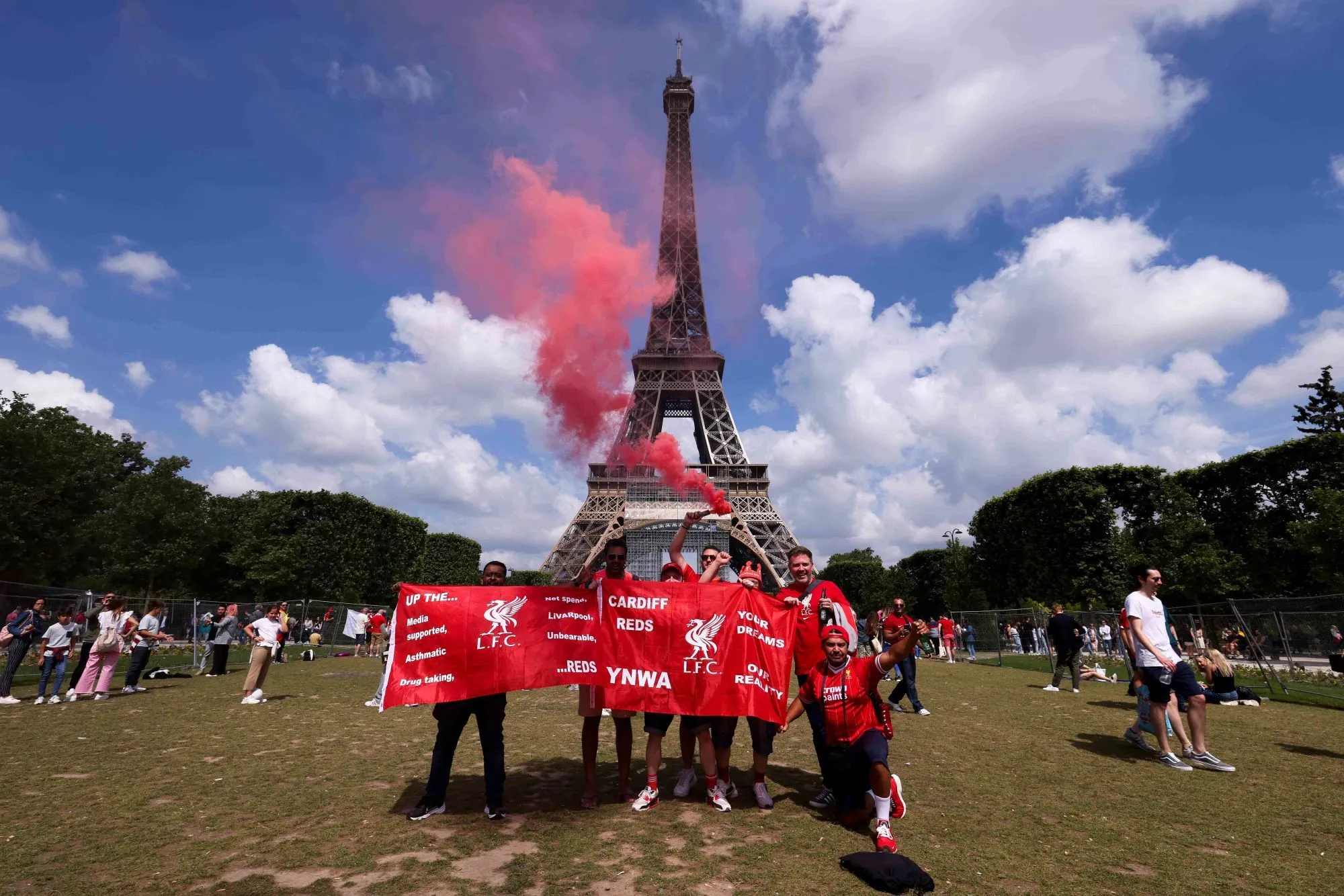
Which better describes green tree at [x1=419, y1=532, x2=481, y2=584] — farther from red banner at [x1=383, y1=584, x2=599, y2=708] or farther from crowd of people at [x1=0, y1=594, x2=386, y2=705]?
red banner at [x1=383, y1=584, x2=599, y2=708]

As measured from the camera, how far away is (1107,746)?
8.95 metres

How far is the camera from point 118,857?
180 inches

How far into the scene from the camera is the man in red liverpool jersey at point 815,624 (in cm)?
595

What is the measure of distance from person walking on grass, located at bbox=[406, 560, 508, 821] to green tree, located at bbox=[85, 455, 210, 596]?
50.0 meters

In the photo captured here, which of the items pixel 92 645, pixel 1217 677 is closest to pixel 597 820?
pixel 1217 677

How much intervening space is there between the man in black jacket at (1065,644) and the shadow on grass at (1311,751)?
5.70m

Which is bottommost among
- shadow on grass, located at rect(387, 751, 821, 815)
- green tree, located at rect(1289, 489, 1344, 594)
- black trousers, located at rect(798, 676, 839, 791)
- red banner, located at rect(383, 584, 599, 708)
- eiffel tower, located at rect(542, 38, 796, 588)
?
shadow on grass, located at rect(387, 751, 821, 815)

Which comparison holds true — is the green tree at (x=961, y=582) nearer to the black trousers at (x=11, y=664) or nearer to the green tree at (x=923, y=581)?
the green tree at (x=923, y=581)

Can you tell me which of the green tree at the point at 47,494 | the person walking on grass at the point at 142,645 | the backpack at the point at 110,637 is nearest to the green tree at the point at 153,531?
the green tree at the point at 47,494

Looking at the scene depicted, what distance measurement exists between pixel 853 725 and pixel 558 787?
3.22 meters

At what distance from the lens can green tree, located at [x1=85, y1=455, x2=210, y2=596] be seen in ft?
141

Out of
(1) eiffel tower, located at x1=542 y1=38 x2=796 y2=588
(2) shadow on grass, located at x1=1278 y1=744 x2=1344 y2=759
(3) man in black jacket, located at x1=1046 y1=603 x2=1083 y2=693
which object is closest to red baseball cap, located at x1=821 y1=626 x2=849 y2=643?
(2) shadow on grass, located at x1=1278 y1=744 x2=1344 y2=759

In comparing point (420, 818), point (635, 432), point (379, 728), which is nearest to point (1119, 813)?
point (420, 818)

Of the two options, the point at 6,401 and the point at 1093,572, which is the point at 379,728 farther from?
the point at 6,401
